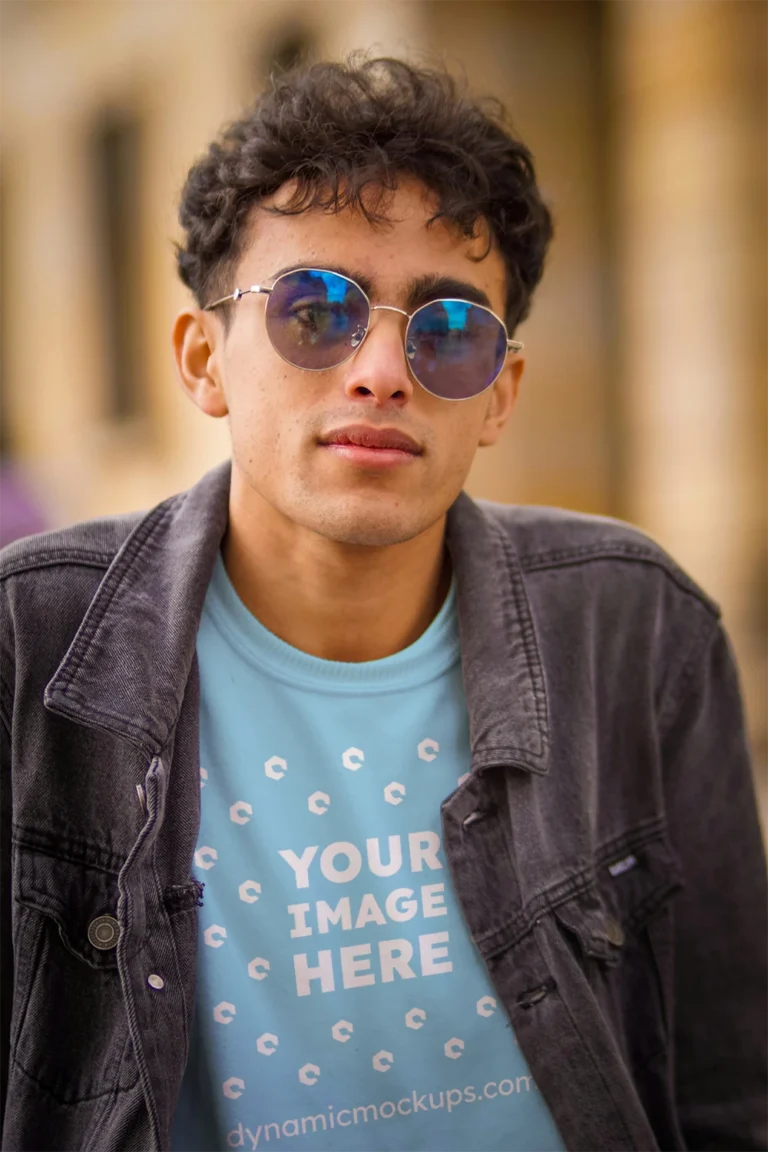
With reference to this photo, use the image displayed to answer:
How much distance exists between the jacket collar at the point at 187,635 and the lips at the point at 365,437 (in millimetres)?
336

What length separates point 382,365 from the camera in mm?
2084

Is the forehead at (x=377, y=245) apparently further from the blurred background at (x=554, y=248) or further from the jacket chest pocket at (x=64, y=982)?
the jacket chest pocket at (x=64, y=982)

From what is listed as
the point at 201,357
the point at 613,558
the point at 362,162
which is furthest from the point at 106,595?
the point at 613,558

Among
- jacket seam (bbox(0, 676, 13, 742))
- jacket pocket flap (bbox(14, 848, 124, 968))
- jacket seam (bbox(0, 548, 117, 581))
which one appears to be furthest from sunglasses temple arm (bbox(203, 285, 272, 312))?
jacket pocket flap (bbox(14, 848, 124, 968))

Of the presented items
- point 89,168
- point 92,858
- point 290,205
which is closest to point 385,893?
point 92,858

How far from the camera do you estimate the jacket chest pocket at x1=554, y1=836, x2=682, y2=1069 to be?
223 centimetres

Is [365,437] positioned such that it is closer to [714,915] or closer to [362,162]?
[362,162]

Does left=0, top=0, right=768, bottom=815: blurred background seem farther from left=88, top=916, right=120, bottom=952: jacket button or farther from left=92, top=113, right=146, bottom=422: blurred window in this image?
left=88, top=916, right=120, bottom=952: jacket button

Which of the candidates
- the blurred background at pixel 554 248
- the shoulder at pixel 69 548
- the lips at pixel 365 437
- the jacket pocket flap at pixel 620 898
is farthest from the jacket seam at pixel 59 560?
the blurred background at pixel 554 248

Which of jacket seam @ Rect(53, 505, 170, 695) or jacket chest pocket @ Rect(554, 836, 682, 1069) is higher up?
jacket seam @ Rect(53, 505, 170, 695)

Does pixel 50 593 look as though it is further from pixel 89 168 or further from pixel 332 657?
pixel 89 168

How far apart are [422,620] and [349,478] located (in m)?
0.42

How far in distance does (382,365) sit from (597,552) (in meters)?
0.69

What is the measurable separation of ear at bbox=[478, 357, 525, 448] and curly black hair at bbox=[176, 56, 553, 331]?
9 cm
